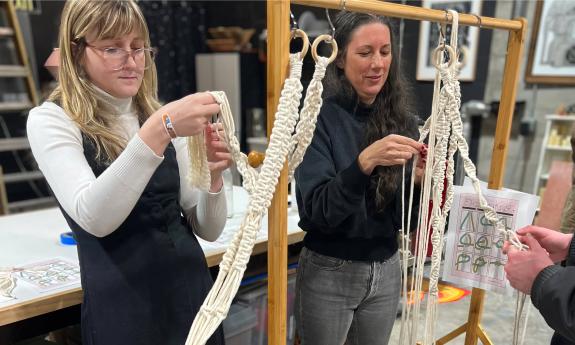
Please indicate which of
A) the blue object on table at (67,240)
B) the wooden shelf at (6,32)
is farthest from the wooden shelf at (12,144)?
the blue object on table at (67,240)

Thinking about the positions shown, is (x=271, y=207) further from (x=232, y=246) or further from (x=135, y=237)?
(x=135, y=237)

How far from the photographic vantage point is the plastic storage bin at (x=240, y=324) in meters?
1.59

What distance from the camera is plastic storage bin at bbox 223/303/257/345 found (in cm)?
159

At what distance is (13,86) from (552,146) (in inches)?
160

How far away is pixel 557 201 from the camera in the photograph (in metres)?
2.54

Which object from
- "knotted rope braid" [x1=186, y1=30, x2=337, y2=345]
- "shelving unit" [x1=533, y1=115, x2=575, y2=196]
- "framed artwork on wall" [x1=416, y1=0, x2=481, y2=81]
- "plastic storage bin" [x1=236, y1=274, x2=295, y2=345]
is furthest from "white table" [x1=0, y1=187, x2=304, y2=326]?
"shelving unit" [x1=533, y1=115, x2=575, y2=196]

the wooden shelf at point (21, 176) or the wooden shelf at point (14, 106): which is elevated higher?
the wooden shelf at point (14, 106)

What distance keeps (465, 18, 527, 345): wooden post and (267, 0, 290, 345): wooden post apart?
0.65m

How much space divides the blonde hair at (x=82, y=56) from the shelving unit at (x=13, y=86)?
309 centimetres

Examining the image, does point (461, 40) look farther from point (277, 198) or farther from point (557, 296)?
point (277, 198)

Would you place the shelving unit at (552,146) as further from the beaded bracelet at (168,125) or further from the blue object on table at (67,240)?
the beaded bracelet at (168,125)

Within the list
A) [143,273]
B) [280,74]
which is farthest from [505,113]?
[143,273]

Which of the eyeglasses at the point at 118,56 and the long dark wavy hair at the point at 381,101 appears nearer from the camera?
the eyeglasses at the point at 118,56

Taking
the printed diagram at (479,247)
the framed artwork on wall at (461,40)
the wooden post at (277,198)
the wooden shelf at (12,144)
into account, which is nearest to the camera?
the wooden post at (277,198)
